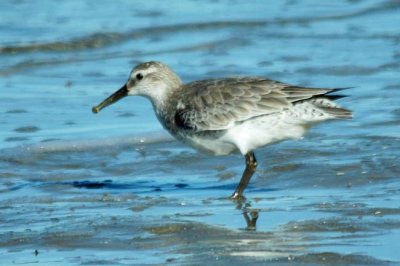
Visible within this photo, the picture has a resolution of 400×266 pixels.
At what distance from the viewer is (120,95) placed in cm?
1007

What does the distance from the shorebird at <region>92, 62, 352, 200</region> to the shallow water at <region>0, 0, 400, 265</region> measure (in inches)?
14.0

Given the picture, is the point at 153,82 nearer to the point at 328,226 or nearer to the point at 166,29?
the point at 328,226

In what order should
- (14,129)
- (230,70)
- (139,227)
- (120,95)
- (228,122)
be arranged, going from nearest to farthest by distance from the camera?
(139,227) → (228,122) → (120,95) → (14,129) → (230,70)

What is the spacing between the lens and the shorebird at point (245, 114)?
9133 millimetres

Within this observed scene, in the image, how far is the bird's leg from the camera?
900 cm

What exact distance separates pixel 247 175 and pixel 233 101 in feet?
1.89

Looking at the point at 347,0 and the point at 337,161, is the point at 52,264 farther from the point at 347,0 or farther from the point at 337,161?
the point at 347,0

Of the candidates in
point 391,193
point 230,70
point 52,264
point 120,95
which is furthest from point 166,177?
point 230,70

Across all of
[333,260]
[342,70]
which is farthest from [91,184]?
[342,70]

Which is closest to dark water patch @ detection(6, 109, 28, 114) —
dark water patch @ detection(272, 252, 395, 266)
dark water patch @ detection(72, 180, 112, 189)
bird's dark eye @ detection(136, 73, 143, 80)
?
bird's dark eye @ detection(136, 73, 143, 80)

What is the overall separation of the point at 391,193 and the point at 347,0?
9777 millimetres

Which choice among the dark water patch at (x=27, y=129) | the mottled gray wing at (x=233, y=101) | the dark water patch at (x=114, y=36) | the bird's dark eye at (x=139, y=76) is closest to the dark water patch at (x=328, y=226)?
the mottled gray wing at (x=233, y=101)

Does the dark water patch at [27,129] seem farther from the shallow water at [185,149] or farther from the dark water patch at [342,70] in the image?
the dark water patch at [342,70]

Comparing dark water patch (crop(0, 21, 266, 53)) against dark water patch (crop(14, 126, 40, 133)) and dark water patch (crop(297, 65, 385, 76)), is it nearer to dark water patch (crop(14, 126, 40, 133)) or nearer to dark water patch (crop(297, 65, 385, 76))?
dark water patch (crop(297, 65, 385, 76))
